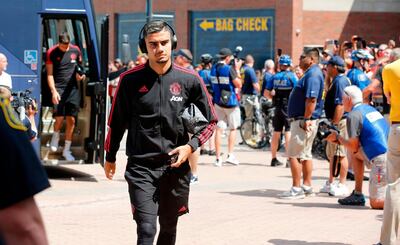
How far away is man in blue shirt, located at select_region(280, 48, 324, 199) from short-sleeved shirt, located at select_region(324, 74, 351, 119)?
0.76ft

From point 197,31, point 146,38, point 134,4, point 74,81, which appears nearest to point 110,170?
point 146,38

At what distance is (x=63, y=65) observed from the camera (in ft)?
49.3

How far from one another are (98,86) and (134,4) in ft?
109

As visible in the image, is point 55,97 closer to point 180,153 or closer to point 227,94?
point 227,94

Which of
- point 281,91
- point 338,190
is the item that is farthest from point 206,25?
point 338,190

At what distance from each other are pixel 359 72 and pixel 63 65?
4.63 m

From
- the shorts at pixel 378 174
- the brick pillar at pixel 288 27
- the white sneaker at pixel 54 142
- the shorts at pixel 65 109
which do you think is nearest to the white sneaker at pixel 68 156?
the white sneaker at pixel 54 142

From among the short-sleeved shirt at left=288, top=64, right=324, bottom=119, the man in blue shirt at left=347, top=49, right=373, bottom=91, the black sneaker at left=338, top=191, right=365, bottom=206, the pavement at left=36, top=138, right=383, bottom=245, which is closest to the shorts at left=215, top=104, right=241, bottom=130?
the pavement at left=36, top=138, right=383, bottom=245

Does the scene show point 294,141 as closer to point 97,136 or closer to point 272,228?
point 272,228

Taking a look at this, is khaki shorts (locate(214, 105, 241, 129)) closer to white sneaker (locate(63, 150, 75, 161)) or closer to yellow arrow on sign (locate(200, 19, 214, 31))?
white sneaker (locate(63, 150, 75, 161))

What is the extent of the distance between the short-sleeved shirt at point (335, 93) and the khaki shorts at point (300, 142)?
0.52 meters

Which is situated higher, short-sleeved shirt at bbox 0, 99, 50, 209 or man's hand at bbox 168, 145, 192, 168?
short-sleeved shirt at bbox 0, 99, 50, 209

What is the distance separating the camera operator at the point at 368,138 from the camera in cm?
1111

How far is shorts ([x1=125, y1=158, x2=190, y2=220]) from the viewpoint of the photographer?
22.2 ft
